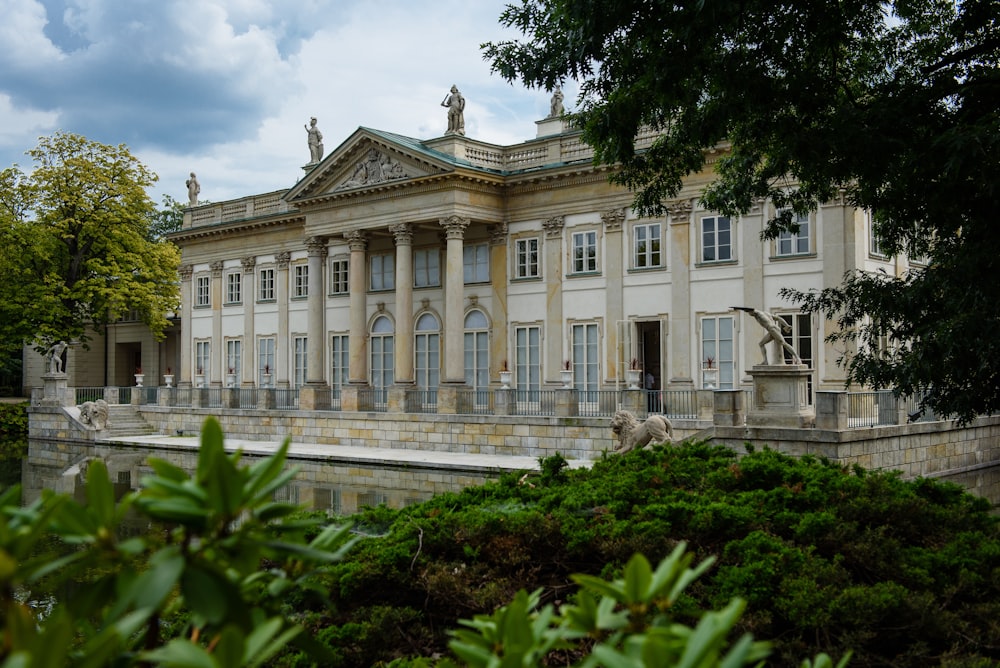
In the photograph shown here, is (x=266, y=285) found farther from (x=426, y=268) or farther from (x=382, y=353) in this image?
(x=426, y=268)

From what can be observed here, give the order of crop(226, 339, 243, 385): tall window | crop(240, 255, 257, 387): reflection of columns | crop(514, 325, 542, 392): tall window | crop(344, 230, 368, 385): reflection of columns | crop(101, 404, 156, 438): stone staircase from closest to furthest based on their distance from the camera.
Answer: crop(514, 325, 542, 392): tall window
crop(344, 230, 368, 385): reflection of columns
crop(101, 404, 156, 438): stone staircase
crop(240, 255, 257, 387): reflection of columns
crop(226, 339, 243, 385): tall window

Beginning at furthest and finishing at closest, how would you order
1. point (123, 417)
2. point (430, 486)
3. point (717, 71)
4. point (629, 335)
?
point (123, 417), point (629, 335), point (430, 486), point (717, 71)

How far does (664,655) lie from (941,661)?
4073mm

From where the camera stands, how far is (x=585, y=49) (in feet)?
43.6

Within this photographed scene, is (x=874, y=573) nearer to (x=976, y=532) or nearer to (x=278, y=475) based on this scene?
(x=976, y=532)

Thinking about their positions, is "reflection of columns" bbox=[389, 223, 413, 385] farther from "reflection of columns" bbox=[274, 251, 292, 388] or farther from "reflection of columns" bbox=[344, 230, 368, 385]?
"reflection of columns" bbox=[274, 251, 292, 388]

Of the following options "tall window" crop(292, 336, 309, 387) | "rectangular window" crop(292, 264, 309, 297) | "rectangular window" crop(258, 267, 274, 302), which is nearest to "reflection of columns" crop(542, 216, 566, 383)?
"tall window" crop(292, 336, 309, 387)

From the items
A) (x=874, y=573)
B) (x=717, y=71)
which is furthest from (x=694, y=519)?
(x=717, y=71)

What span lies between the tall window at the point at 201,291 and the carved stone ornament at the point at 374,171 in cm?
1361

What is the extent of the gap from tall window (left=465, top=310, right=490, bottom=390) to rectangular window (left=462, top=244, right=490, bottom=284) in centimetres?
127

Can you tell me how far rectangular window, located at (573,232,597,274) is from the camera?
33.6 meters

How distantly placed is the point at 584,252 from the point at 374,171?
8737mm

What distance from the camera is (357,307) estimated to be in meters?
37.5

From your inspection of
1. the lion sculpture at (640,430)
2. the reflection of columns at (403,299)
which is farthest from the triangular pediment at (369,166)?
the lion sculpture at (640,430)
